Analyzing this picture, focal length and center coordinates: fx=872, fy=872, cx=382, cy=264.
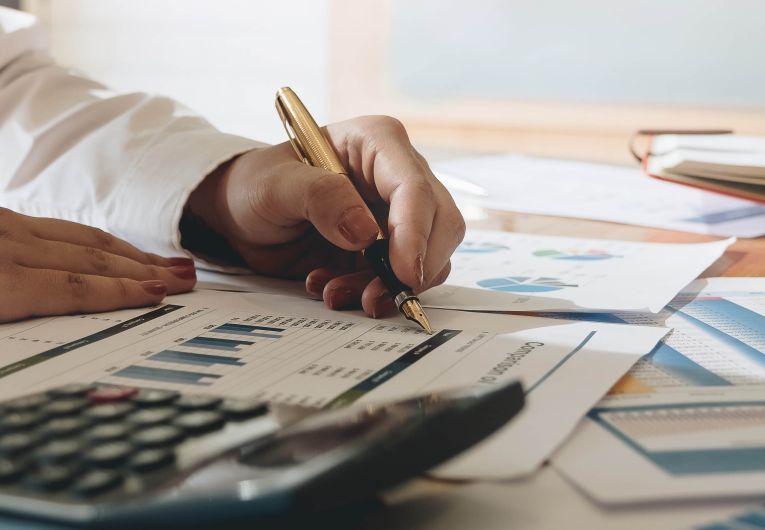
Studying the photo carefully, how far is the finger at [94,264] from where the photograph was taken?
56 cm

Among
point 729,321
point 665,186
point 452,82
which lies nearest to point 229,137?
point 729,321

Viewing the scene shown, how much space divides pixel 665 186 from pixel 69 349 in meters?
0.89

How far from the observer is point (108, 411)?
1.00 feet

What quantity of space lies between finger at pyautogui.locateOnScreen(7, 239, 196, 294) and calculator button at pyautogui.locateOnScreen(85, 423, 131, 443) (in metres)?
0.29

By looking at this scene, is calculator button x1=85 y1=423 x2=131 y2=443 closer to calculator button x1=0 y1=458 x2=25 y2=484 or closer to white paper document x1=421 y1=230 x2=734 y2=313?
calculator button x1=0 y1=458 x2=25 y2=484

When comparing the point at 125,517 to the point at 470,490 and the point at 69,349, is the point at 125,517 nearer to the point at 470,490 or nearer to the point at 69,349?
the point at 470,490

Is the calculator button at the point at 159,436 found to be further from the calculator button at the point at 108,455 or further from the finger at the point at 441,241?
the finger at the point at 441,241

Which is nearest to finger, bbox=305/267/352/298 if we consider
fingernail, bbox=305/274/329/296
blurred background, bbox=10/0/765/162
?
fingernail, bbox=305/274/329/296

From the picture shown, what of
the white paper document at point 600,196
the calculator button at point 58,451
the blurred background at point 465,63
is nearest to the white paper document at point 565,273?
the white paper document at point 600,196

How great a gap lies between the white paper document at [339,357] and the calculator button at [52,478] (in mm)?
114

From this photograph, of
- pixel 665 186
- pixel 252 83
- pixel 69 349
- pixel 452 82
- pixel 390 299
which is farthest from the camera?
pixel 252 83

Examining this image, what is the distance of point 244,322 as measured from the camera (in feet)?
1.66

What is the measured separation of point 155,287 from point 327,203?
0.40 feet

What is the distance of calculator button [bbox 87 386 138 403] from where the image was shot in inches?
12.6
